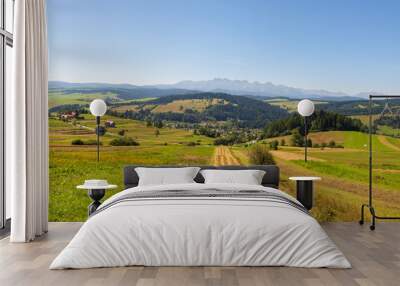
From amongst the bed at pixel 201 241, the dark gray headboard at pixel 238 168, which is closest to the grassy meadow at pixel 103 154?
the dark gray headboard at pixel 238 168

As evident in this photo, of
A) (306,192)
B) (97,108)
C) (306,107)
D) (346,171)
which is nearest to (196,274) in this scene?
(306,192)

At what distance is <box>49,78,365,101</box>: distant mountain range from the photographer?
27.2ft

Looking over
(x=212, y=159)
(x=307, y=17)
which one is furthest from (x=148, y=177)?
(x=307, y=17)

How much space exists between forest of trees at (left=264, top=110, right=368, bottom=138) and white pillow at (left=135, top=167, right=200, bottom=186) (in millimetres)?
1745

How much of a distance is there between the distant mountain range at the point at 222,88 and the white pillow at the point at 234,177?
1.69 meters

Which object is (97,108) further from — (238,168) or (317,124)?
(317,124)

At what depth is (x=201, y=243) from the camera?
15.2ft

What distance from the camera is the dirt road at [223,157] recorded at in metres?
8.16

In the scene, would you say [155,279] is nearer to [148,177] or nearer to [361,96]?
[148,177]

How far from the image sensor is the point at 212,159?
26.9 ft

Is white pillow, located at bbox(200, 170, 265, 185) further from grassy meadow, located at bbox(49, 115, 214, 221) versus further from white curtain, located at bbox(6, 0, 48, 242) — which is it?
white curtain, located at bbox(6, 0, 48, 242)

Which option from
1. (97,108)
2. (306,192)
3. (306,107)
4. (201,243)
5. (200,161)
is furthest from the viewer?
(200,161)

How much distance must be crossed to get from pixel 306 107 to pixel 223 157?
1406 mm

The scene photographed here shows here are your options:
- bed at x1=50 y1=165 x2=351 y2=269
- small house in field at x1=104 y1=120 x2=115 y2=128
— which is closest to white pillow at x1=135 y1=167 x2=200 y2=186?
small house in field at x1=104 y1=120 x2=115 y2=128
